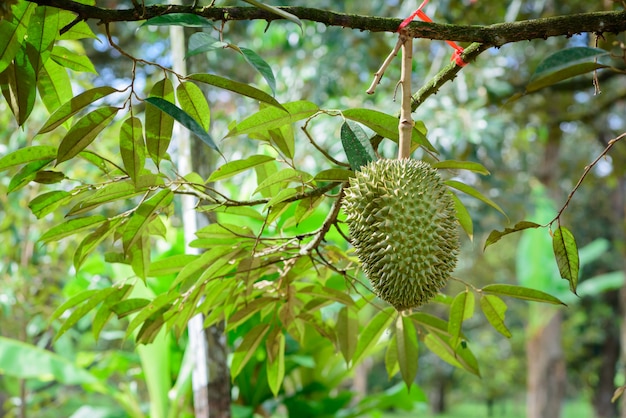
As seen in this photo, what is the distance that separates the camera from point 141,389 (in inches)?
203

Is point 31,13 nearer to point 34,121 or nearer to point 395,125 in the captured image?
point 395,125

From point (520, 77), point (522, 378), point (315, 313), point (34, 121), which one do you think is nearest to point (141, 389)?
point (34, 121)

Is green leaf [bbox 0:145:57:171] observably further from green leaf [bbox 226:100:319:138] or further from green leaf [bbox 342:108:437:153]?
green leaf [bbox 342:108:437:153]

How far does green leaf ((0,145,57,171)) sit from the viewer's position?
626 mm

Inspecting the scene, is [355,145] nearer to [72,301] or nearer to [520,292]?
[520,292]

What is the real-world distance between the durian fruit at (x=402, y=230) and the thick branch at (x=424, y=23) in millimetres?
128

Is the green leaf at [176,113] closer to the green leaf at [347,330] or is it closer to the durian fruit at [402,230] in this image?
the durian fruit at [402,230]

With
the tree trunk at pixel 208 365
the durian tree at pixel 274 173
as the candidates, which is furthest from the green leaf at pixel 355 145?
the tree trunk at pixel 208 365

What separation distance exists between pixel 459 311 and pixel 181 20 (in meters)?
0.46

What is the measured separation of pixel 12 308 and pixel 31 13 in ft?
8.47

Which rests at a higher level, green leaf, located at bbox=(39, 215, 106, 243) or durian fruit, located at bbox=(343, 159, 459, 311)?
green leaf, located at bbox=(39, 215, 106, 243)

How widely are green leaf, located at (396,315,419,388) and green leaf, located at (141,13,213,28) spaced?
1.56ft

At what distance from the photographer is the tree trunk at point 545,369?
5.19 metres

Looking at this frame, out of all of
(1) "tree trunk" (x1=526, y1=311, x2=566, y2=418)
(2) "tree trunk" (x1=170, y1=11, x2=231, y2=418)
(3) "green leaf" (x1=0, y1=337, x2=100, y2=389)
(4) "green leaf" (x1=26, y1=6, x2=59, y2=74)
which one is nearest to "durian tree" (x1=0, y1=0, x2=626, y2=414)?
(4) "green leaf" (x1=26, y1=6, x2=59, y2=74)
